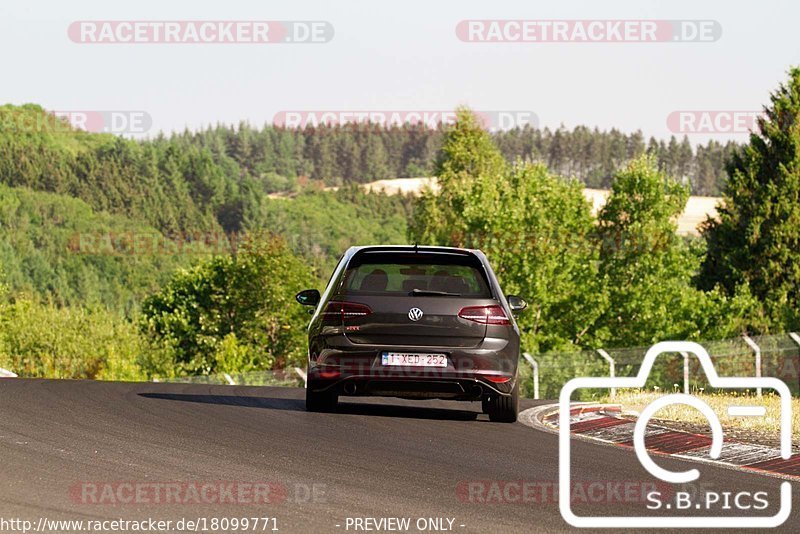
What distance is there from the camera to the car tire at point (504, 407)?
47.0 feet

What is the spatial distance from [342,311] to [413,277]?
0.97 metres

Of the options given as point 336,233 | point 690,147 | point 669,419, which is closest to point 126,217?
point 336,233

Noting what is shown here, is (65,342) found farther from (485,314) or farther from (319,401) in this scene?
(485,314)

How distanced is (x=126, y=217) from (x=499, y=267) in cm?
12083

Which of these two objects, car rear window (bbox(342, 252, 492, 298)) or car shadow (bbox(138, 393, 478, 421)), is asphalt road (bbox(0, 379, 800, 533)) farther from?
car rear window (bbox(342, 252, 492, 298))

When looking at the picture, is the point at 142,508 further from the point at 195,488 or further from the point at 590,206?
the point at 590,206

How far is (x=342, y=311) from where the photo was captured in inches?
549

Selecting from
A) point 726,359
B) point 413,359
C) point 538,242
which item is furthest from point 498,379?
point 538,242

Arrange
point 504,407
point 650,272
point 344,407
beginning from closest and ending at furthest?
point 504,407 < point 344,407 < point 650,272

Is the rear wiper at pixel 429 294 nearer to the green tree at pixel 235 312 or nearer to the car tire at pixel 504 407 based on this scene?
the car tire at pixel 504 407

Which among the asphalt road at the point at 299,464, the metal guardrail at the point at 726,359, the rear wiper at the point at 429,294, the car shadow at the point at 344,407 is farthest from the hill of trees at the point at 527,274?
the asphalt road at the point at 299,464

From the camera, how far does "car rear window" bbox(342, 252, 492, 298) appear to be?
46.4 ft

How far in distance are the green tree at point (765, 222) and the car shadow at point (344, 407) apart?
154 ft

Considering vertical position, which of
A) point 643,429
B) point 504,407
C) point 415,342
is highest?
point 415,342
